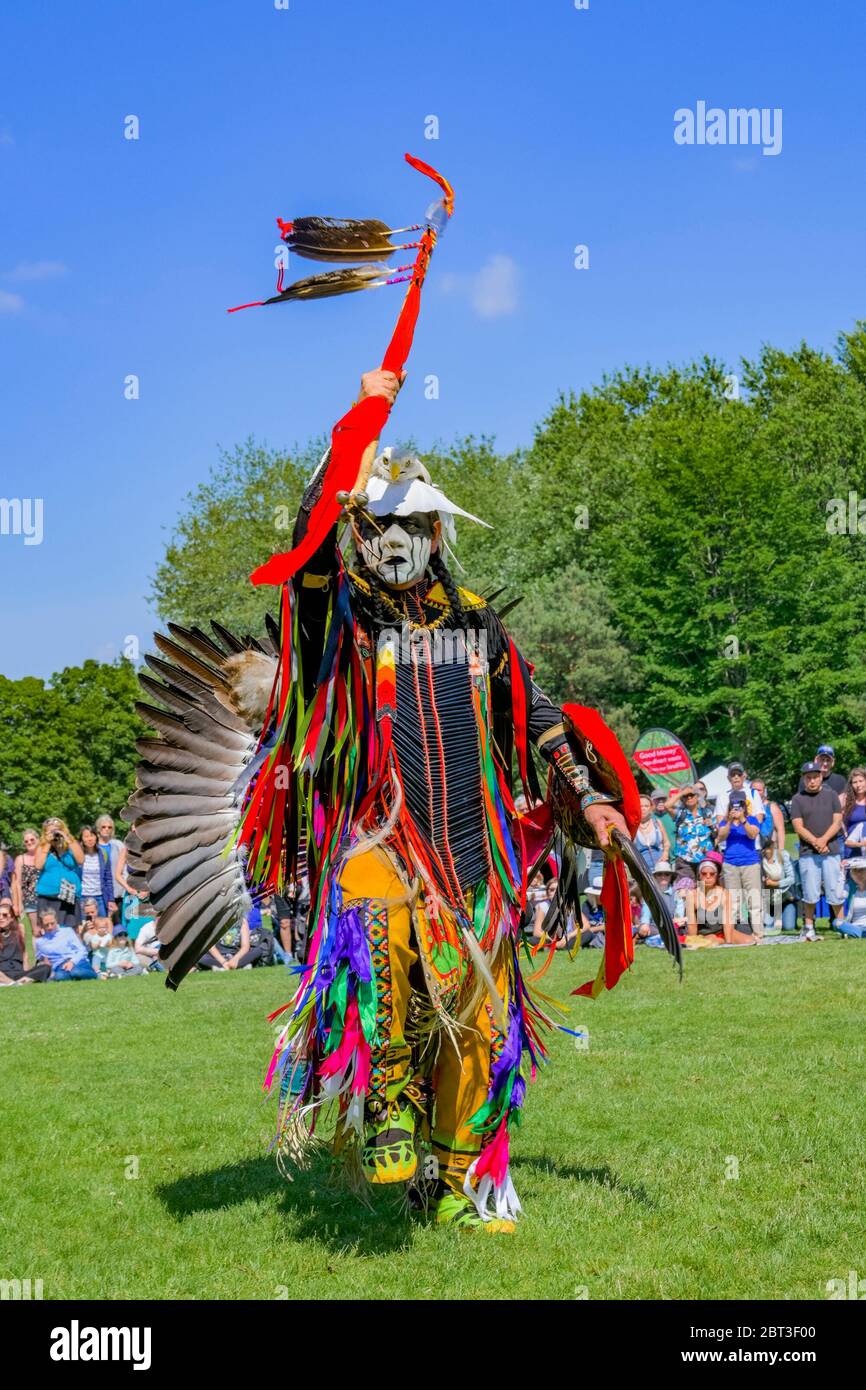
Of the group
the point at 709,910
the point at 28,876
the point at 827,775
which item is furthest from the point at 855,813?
the point at 28,876

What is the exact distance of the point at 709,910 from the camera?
43.9 ft

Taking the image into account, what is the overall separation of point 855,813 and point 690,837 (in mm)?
1469

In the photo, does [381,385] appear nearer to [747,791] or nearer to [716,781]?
[747,791]

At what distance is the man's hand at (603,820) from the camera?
15.7ft

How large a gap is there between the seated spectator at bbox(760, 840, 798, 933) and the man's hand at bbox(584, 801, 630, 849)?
28.9 ft

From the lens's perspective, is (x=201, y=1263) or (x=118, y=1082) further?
(x=118, y=1082)

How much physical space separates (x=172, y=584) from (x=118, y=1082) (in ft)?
107

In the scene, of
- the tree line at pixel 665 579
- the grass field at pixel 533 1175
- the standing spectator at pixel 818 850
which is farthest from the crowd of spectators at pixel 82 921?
the tree line at pixel 665 579

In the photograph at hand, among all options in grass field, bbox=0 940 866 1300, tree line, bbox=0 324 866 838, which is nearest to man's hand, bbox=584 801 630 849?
grass field, bbox=0 940 866 1300

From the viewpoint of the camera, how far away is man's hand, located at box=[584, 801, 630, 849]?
477cm

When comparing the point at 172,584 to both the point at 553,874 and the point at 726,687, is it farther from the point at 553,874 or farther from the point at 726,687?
the point at 553,874

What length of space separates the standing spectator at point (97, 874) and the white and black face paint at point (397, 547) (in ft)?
30.6

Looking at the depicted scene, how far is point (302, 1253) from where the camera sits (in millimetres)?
4332
